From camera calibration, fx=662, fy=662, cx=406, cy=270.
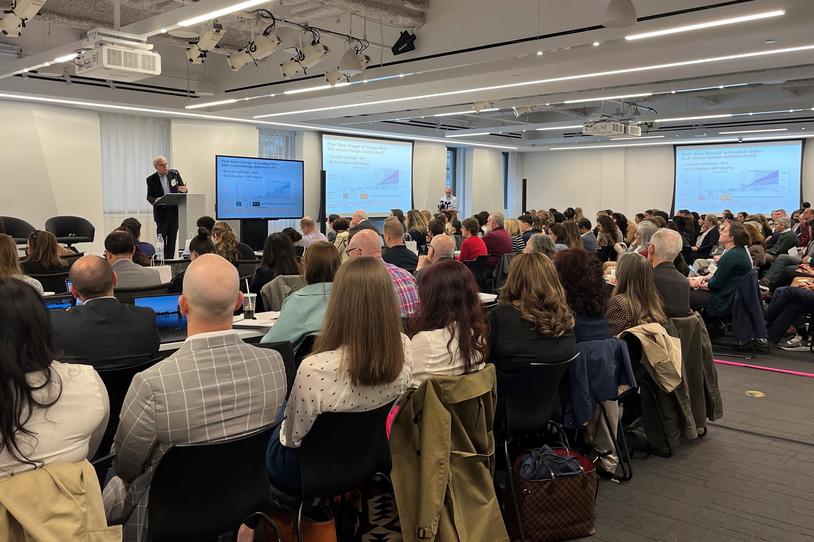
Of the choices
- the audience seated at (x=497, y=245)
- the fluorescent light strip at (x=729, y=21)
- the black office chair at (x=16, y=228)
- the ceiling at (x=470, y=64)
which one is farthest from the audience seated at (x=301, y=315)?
the black office chair at (x=16, y=228)

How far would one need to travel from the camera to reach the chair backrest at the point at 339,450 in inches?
89.7

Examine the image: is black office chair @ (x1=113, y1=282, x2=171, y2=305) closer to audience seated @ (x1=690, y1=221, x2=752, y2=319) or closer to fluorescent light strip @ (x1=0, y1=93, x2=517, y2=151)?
audience seated @ (x1=690, y1=221, x2=752, y2=319)

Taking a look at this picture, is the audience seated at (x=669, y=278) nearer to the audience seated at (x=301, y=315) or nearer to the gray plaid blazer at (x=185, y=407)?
the audience seated at (x=301, y=315)

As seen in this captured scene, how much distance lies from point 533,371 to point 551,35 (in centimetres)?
526

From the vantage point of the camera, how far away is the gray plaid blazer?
1955mm

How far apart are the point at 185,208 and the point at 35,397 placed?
8555 mm

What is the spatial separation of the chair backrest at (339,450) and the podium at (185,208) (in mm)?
8011

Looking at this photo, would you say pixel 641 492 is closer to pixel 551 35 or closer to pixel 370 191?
pixel 551 35

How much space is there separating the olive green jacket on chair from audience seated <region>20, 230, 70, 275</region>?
4.19 meters

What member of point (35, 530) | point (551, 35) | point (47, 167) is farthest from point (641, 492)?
point (47, 167)

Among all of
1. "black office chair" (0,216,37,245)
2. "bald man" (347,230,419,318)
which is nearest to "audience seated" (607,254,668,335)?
"bald man" (347,230,419,318)

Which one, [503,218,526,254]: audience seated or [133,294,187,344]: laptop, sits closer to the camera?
[133,294,187,344]: laptop

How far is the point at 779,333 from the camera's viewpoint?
697 cm

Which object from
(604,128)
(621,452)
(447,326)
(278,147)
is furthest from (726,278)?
(278,147)
